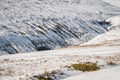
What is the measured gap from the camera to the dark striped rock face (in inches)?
3090

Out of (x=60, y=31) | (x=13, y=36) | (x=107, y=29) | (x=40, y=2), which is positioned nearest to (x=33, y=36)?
(x=13, y=36)

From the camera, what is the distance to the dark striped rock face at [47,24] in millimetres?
78488

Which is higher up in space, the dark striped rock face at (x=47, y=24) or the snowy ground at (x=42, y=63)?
the snowy ground at (x=42, y=63)

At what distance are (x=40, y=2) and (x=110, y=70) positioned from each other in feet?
329

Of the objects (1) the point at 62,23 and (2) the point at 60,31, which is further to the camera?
(1) the point at 62,23

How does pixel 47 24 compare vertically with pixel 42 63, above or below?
below

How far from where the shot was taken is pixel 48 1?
126 meters

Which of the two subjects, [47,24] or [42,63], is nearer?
[42,63]

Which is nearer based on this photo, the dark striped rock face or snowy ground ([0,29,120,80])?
snowy ground ([0,29,120,80])

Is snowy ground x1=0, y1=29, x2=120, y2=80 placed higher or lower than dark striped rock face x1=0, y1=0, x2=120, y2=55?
higher

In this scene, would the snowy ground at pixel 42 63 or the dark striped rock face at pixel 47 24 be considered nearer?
the snowy ground at pixel 42 63

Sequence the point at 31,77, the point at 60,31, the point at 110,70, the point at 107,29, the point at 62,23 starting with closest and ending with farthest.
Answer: the point at 31,77 < the point at 110,70 < the point at 60,31 < the point at 62,23 < the point at 107,29

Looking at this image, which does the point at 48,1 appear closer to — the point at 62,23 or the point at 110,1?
the point at 62,23

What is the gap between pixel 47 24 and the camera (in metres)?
95.4
